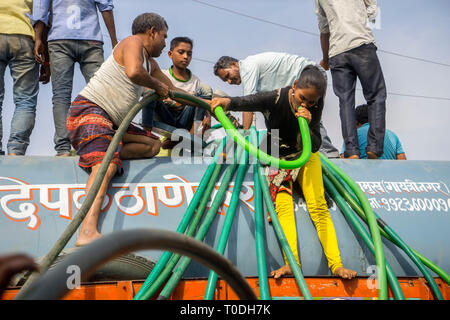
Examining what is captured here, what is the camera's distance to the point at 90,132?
3377mm

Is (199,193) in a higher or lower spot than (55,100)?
lower

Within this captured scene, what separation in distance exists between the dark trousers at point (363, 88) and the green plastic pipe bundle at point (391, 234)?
815mm

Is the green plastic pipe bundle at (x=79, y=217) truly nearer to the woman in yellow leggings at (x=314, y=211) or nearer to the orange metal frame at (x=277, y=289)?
the orange metal frame at (x=277, y=289)

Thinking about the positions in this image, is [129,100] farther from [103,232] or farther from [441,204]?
[441,204]

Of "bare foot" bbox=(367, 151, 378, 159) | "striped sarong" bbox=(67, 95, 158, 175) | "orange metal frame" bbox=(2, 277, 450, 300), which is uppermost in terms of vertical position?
"striped sarong" bbox=(67, 95, 158, 175)

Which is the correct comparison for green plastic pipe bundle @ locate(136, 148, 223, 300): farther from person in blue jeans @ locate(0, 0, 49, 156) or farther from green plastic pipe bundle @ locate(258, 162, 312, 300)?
person in blue jeans @ locate(0, 0, 49, 156)

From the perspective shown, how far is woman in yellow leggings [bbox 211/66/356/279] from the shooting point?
10.8 ft

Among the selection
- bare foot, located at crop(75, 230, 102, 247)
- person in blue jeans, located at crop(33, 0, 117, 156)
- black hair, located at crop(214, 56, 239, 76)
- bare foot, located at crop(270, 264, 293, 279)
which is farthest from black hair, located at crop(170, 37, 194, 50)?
bare foot, located at crop(270, 264, 293, 279)

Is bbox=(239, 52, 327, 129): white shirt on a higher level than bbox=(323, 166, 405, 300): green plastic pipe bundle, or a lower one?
higher

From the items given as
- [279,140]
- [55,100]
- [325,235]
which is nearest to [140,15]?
[55,100]

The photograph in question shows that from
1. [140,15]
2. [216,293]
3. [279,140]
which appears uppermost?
[140,15]

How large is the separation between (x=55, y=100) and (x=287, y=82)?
2.38m

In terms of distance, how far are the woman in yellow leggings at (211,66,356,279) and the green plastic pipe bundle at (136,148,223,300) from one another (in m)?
0.44

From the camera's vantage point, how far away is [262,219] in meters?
3.27
